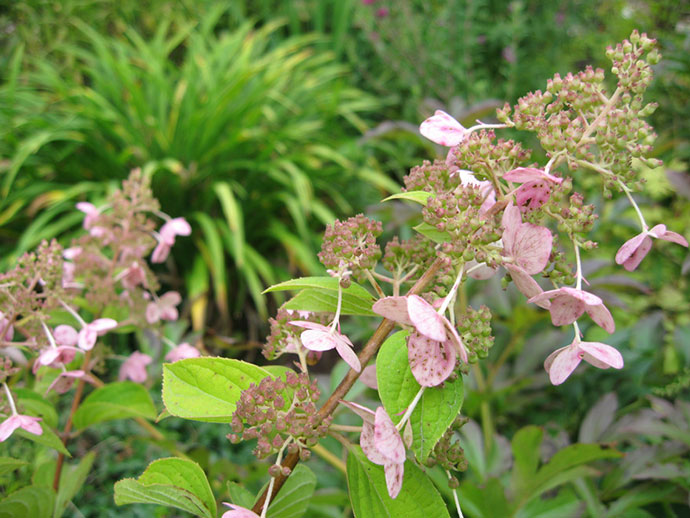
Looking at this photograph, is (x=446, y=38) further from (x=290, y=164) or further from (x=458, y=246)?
(x=458, y=246)

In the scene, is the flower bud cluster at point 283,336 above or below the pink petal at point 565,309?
below

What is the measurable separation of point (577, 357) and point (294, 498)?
0.31 metres

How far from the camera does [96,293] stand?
2.60 ft

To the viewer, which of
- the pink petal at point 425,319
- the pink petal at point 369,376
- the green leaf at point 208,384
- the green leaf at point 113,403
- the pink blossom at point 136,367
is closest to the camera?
the pink petal at point 425,319

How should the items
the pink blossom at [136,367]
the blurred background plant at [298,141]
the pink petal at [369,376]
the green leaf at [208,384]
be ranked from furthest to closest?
the blurred background plant at [298,141], the pink blossom at [136,367], the pink petal at [369,376], the green leaf at [208,384]

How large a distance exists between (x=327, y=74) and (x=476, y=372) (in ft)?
9.32

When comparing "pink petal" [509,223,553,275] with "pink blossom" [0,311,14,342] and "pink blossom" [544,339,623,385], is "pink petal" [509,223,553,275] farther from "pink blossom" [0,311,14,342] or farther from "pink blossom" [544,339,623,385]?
"pink blossom" [0,311,14,342]

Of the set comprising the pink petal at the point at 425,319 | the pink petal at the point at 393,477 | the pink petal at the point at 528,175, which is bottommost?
the pink petal at the point at 393,477

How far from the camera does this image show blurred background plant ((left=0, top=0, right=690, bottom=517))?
4.81 feet

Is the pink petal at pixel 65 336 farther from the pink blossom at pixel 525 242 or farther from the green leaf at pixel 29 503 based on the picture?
the pink blossom at pixel 525 242

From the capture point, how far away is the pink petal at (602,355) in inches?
19.1

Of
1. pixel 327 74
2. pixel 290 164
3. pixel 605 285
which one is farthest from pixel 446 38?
pixel 605 285

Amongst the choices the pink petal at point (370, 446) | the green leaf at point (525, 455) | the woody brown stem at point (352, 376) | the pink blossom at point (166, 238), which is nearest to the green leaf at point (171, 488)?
the woody brown stem at point (352, 376)

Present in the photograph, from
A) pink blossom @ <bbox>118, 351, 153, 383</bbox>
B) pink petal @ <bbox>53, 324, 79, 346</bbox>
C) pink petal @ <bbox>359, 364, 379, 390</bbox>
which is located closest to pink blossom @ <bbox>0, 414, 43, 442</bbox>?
pink petal @ <bbox>53, 324, 79, 346</bbox>
